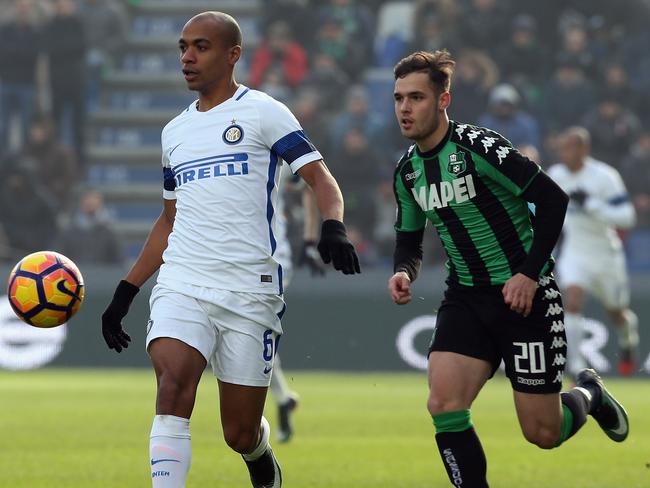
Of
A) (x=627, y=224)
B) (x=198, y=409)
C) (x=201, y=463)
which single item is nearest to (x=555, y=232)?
(x=201, y=463)

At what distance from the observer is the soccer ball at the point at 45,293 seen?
276 inches

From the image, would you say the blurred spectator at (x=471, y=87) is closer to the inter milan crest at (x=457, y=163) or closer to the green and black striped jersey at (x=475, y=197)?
the green and black striped jersey at (x=475, y=197)

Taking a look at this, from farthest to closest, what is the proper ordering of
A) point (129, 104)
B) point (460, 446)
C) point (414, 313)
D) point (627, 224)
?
point (129, 104)
point (414, 313)
point (627, 224)
point (460, 446)

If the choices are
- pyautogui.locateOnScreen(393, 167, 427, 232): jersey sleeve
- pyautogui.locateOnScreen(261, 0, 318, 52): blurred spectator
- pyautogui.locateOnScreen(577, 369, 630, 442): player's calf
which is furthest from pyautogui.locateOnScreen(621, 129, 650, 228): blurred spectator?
pyautogui.locateOnScreen(393, 167, 427, 232): jersey sleeve

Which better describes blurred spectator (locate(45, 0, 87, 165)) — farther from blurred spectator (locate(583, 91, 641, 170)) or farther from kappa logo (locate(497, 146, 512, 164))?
kappa logo (locate(497, 146, 512, 164))

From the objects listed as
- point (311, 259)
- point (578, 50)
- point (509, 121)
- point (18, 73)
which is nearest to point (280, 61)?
point (18, 73)

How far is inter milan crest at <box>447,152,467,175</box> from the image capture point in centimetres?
667

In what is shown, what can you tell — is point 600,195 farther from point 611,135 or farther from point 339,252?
point 339,252

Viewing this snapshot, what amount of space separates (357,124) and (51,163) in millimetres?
4851

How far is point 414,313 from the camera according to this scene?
17844mm

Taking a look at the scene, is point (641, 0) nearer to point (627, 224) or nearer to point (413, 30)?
point (413, 30)

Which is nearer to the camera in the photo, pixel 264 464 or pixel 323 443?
pixel 264 464

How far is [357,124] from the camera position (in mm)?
21578

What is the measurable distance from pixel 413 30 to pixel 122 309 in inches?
648
